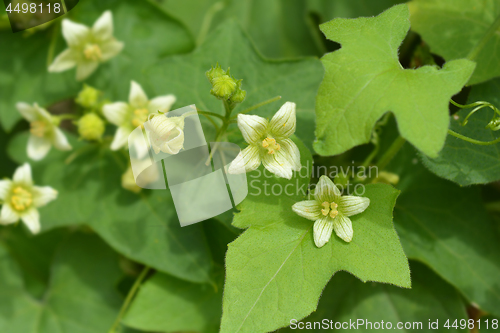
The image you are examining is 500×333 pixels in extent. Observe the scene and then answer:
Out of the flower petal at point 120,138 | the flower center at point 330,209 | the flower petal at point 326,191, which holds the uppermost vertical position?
the flower petal at point 326,191

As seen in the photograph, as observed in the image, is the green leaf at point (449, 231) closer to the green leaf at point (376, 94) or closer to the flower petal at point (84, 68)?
the green leaf at point (376, 94)

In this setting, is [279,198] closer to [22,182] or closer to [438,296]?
[438,296]

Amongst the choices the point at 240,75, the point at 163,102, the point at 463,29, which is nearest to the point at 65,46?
the point at 163,102

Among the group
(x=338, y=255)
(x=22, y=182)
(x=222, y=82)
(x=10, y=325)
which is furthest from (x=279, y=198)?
(x=10, y=325)

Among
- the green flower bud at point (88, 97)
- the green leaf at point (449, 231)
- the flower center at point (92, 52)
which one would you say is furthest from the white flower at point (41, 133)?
Result: the green leaf at point (449, 231)

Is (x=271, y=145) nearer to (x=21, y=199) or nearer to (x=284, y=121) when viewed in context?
(x=284, y=121)

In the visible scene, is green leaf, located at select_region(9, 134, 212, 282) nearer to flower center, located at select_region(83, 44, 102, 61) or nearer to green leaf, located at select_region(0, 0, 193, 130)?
green leaf, located at select_region(0, 0, 193, 130)
